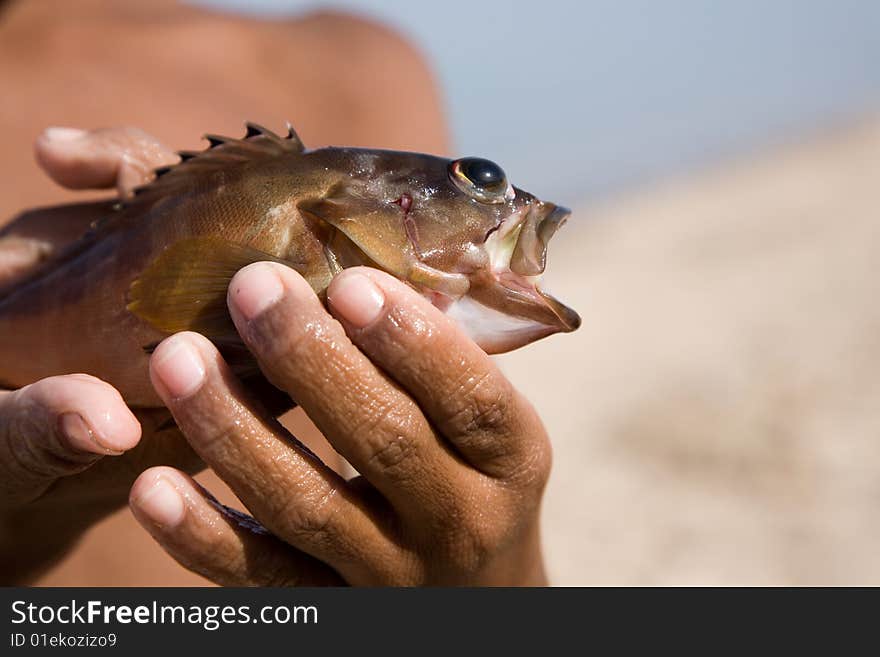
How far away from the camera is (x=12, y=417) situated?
1.84 m

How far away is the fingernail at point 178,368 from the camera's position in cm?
173

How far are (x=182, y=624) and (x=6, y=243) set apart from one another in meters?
1.21

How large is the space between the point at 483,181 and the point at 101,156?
1307 millimetres

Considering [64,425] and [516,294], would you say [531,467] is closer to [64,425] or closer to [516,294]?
[516,294]

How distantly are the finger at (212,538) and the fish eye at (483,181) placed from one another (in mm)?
799

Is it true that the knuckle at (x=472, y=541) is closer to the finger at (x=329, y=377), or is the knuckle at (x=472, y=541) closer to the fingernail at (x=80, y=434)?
the finger at (x=329, y=377)

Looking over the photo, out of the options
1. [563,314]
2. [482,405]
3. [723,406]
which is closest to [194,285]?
[482,405]

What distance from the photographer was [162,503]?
1798 millimetres

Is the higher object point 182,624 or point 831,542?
point 831,542

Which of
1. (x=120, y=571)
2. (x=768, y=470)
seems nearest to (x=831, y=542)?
(x=768, y=470)

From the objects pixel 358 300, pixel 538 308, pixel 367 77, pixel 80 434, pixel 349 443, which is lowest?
pixel 80 434

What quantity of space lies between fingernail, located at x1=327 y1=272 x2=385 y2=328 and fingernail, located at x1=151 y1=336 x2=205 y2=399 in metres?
0.28

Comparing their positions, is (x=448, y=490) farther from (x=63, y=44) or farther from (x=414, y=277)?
(x=63, y=44)

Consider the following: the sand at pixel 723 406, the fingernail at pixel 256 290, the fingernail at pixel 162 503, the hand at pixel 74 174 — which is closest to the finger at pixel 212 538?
the fingernail at pixel 162 503
